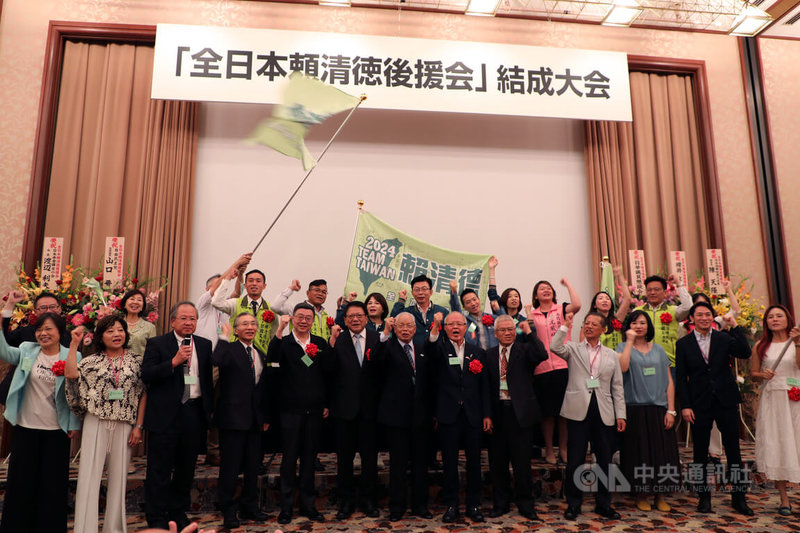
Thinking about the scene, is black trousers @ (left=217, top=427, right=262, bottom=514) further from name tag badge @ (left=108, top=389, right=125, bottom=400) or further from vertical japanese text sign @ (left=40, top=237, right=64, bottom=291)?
vertical japanese text sign @ (left=40, top=237, right=64, bottom=291)

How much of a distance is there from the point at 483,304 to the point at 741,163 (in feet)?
12.3

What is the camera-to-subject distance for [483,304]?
5527mm

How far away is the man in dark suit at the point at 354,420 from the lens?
3.71m

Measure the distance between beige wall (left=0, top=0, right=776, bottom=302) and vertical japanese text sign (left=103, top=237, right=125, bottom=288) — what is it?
97 centimetres

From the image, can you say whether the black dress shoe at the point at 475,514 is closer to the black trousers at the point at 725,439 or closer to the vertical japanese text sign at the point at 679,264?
the black trousers at the point at 725,439

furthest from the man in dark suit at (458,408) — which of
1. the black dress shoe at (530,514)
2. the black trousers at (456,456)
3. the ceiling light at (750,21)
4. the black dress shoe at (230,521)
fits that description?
the ceiling light at (750,21)

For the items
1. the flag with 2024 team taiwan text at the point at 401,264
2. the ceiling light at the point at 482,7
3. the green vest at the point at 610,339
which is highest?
the ceiling light at the point at 482,7

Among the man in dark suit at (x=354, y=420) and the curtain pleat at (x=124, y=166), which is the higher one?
the curtain pleat at (x=124, y=166)

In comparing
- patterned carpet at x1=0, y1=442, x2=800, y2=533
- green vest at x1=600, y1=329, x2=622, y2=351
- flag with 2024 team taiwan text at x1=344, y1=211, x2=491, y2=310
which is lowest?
patterned carpet at x1=0, y1=442, x2=800, y2=533

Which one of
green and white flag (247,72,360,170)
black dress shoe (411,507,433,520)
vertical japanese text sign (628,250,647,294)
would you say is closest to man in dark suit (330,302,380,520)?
black dress shoe (411,507,433,520)

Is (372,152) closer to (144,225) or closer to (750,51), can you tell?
(144,225)

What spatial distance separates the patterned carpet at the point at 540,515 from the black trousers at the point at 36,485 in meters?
0.55

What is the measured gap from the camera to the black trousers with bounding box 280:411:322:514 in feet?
11.8

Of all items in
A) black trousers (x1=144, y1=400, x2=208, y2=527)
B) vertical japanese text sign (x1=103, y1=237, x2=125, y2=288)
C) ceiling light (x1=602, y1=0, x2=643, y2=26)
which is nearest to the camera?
black trousers (x1=144, y1=400, x2=208, y2=527)
